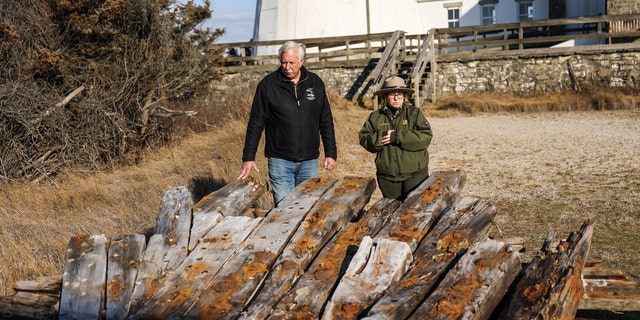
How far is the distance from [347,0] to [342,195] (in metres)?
22.7

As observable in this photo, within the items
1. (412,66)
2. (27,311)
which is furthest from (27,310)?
(412,66)

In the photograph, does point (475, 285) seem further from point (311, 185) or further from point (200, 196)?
point (200, 196)

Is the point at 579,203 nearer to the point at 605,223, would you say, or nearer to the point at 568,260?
the point at 605,223

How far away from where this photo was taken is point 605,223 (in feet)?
25.0

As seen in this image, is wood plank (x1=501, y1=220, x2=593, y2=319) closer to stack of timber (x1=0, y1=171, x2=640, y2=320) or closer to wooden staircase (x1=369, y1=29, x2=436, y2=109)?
stack of timber (x1=0, y1=171, x2=640, y2=320)

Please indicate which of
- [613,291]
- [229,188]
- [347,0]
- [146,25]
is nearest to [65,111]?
[146,25]

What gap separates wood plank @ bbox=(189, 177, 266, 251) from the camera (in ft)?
12.6

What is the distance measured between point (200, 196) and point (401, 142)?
155 inches

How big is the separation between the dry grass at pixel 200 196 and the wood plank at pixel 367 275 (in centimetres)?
300

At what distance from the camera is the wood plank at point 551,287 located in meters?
→ 2.74

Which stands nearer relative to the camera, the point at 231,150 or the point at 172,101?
the point at 231,150

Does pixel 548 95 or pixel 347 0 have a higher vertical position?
pixel 347 0

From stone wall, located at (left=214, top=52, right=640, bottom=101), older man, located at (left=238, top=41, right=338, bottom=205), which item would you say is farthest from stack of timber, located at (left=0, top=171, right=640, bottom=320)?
Answer: stone wall, located at (left=214, top=52, right=640, bottom=101)

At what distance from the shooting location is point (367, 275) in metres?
3.08
